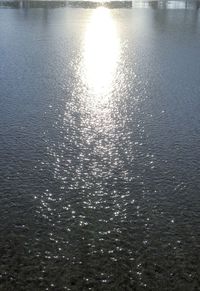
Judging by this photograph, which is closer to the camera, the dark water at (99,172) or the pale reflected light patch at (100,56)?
the dark water at (99,172)

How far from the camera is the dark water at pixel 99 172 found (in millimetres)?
3123

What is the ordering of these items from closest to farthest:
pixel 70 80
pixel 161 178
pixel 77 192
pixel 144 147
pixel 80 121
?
pixel 77 192 → pixel 161 178 → pixel 144 147 → pixel 80 121 → pixel 70 80

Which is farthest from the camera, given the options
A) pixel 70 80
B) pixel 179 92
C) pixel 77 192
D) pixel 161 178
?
pixel 70 80

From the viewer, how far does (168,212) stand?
377 cm

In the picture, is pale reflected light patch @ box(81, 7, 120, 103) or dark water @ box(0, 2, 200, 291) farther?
pale reflected light patch @ box(81, 7, 120, 103)

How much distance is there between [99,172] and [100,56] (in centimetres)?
567

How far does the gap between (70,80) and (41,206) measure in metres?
4.28

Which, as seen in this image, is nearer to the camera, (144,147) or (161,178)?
(161,178)

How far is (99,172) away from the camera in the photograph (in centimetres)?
440

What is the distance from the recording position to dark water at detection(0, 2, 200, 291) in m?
3.12

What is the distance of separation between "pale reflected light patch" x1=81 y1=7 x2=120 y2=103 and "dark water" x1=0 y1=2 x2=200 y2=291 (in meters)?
0.04

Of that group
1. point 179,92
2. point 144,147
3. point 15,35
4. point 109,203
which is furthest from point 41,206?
point 15,35

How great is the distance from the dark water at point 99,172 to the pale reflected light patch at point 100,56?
0.04 metres

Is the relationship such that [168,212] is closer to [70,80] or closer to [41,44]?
[70,80]
